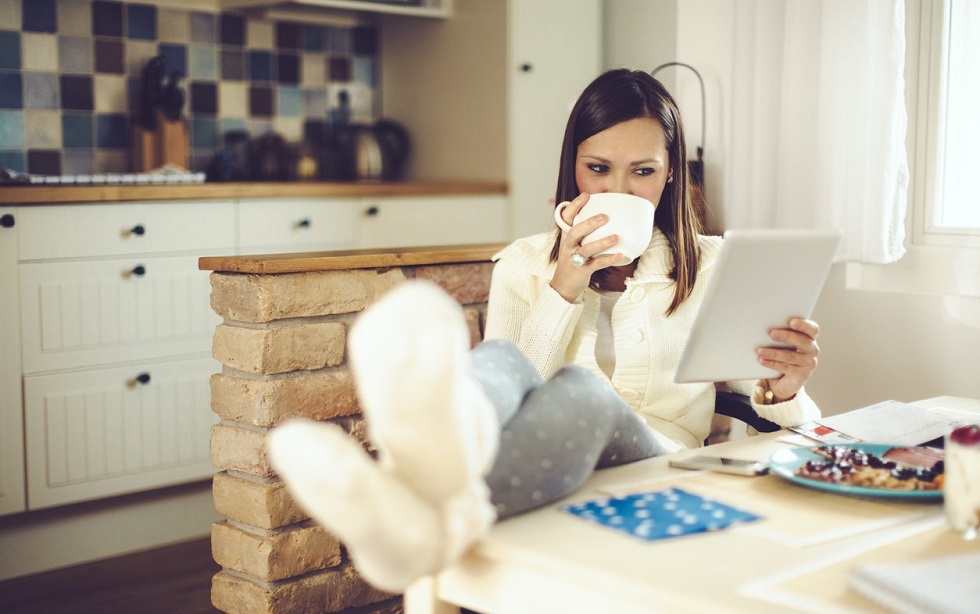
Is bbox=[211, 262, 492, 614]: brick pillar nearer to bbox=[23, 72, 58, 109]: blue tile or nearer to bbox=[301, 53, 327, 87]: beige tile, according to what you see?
bbox=[23, 72, 58, 109]: blue tile

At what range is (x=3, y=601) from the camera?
2.55 meters

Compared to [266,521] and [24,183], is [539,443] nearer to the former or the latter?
[266,521]

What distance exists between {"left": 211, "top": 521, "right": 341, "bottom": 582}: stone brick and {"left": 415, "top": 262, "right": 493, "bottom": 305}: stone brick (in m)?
0.48

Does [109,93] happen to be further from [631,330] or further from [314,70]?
[631,330]

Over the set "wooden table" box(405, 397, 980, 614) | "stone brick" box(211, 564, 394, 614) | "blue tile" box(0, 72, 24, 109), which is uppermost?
"blue tile" box(0, 72, 24, 109)

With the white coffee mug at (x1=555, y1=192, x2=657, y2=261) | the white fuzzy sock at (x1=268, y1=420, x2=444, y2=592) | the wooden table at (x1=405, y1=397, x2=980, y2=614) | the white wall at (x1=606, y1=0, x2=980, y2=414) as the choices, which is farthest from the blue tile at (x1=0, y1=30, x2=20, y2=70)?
the white fuzzy sock at (x1=268, y1=420, x2=444, y2=592)

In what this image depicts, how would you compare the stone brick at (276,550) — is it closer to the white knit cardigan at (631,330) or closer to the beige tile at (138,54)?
the white knit cardigan at (631,330)

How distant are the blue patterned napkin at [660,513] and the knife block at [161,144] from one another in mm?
2694

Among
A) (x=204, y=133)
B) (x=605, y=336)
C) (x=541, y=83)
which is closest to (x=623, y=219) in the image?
(x=605, y=336)

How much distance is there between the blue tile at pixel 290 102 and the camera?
396 cm

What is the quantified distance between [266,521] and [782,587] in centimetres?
102

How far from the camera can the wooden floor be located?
2.49 meters

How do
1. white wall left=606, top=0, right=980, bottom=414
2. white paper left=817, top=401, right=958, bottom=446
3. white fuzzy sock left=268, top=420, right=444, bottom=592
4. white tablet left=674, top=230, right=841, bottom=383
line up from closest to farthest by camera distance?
white fuzzy sock left=268, top=420, right=444, bottom=592 < white tablet left=674, top=230, right=841, bottom=383 < white paper left=817, top=401, right=958, bottom=446 < white wall left=606, top=0, right=980, bottom=414

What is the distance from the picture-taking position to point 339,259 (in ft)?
5.73
